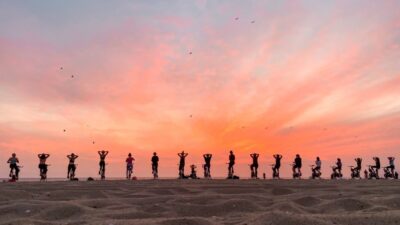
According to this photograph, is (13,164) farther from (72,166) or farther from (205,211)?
(205,211)

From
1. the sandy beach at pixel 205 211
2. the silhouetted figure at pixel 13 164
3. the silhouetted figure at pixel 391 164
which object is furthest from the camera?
the silhouetted figure at pixel 391 164

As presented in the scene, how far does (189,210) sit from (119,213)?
1768 millimetres

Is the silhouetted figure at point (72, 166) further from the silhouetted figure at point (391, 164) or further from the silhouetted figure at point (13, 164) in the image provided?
the silhouetted figure at point (391, 164)

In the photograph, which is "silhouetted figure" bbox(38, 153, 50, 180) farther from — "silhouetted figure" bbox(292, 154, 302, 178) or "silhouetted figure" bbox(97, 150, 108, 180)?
"silhouetted figure" bbox(292, 154, 302, 178)

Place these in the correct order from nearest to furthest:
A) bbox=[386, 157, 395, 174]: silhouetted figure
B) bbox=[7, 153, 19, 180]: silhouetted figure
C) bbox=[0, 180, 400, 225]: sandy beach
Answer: bbox=[0, 180, 400, 225]: sandy beach, bbox=[7, 153, 19, 180]: silhouetted figure, bbox=[386, 157, 395, 174]: silhouetted figure

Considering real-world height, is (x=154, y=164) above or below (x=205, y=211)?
above

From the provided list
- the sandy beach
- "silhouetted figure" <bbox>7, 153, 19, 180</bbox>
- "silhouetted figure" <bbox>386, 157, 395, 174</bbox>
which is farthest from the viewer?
"silhouetted figure" <bbox>386, 157, 395, 174</bbox>

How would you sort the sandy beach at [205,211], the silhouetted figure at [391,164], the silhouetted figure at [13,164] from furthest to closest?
the silhouetted figure at [391,164] → the silhouetted figure at [13,164] → the sandy beach at [205,211]

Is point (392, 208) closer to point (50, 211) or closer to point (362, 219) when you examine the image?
point (362, 219)

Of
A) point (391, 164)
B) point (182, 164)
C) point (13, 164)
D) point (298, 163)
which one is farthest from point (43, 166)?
point (391, 164)

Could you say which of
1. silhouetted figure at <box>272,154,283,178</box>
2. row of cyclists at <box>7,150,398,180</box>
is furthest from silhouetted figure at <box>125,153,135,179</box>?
silhouetted figure at <box>272,154,283,178</box>

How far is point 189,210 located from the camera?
37.7 feet

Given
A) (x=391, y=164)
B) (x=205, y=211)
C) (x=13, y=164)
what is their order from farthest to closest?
(x=391, y=164) → (x=13, y=164) → (x=205, y=211)

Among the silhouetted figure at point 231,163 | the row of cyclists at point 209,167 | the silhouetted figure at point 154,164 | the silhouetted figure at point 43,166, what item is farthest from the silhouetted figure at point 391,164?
the silhouetted figure at point 43,166
